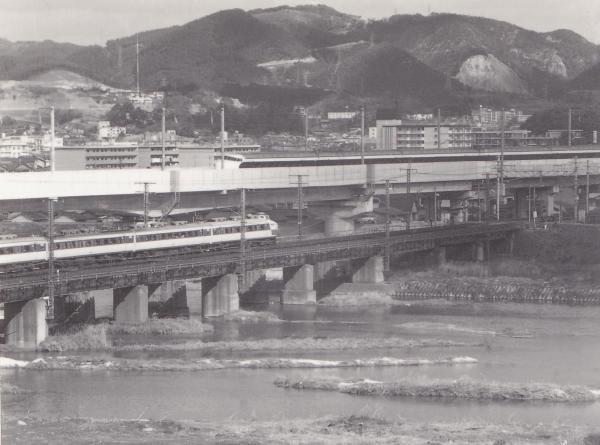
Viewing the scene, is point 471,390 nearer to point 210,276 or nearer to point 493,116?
point 210,276

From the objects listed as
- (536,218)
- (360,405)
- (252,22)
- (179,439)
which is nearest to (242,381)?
(360,405)

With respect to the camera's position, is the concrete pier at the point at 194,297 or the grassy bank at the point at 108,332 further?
the concrete pier at the point at 194,297

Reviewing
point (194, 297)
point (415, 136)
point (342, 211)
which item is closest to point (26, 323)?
point (194, 297)

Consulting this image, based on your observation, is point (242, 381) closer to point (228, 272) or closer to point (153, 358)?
point (153, 358)

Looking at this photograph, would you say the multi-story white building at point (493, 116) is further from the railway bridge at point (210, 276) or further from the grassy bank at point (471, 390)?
the grassy bank at point (471, 390)

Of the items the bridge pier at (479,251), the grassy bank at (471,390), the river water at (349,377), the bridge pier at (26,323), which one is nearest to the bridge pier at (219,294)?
the river water at (349,377)
